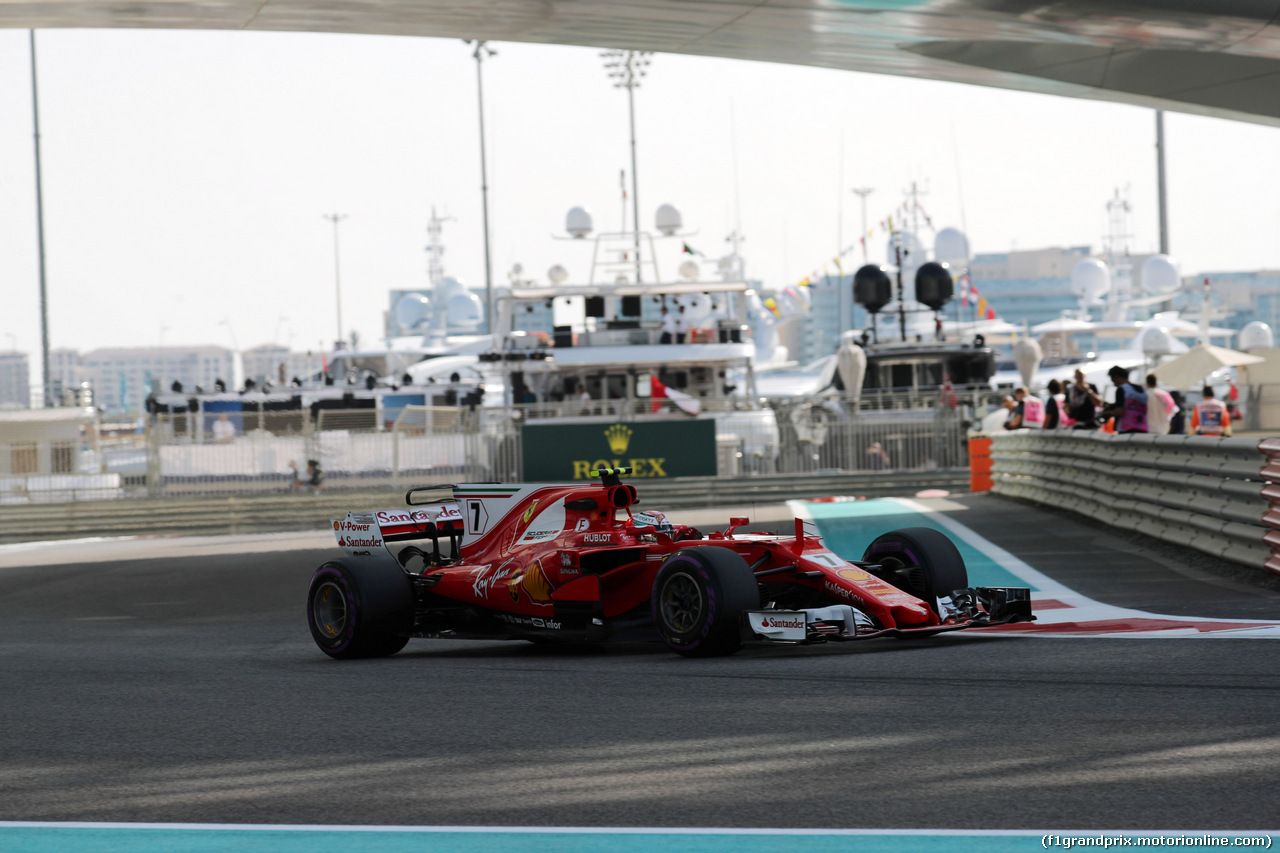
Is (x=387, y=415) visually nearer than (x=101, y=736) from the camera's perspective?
No

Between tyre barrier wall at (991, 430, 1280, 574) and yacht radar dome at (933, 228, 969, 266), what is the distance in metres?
38.9

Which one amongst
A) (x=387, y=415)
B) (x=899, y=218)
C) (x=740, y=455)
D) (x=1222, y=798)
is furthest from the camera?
(x=899, y=218)

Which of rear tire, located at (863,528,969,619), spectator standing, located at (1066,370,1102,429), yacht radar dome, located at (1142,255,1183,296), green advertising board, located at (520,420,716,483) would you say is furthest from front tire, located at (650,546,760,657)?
yacht radar dome, located at (1142,255,1183,296)

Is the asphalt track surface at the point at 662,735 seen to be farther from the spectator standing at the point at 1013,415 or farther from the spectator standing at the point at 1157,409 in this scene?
the spectator standing at the point at 1013,415

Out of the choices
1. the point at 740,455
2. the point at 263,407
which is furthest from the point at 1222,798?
the point at 263,407

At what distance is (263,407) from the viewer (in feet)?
120

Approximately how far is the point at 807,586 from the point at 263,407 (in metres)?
30.3

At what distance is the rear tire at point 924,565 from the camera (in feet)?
27.5

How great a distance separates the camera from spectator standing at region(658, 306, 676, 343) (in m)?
36.4

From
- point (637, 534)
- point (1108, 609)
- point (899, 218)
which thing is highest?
point (899, 218)

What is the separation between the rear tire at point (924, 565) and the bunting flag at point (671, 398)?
21.2 m

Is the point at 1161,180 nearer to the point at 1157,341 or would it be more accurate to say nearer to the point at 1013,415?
the point at 1157,341

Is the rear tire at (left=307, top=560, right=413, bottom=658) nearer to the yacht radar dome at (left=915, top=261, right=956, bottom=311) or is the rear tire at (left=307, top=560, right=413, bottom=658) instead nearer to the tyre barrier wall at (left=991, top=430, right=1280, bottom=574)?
the tyre barrier wall at (left=991, top=430, right=1280, bottom=574)

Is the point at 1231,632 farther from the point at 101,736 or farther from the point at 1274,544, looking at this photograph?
the point at 101,736
